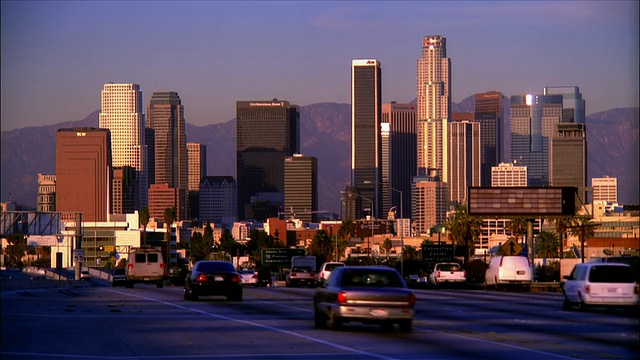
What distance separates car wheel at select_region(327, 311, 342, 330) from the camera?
3159 centimetres

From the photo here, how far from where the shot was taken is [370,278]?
3200 cm

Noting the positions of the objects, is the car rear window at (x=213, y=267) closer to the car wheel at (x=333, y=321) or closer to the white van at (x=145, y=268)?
the car wheel at (x=333, y=321)

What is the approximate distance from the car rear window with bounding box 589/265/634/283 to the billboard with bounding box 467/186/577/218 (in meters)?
50.1

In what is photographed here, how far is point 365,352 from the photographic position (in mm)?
26109

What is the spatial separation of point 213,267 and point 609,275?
13884 mm

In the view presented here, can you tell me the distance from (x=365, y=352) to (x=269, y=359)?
7.60ft

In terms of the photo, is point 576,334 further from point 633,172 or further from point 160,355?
point 633,172

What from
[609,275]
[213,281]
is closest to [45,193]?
[213,281]

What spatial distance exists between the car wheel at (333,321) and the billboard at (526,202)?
201 feet

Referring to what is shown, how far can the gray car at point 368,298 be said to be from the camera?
1218 inches

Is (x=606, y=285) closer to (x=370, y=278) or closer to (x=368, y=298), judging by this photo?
(x=370, y=278)

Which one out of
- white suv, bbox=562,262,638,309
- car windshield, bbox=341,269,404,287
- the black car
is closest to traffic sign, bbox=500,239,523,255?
the black car

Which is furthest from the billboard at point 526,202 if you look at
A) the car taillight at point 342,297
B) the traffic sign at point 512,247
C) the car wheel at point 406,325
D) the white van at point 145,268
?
the car taillight at point 342,297

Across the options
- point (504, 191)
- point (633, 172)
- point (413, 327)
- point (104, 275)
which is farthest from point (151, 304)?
point (104, 275)
